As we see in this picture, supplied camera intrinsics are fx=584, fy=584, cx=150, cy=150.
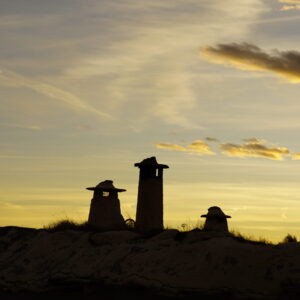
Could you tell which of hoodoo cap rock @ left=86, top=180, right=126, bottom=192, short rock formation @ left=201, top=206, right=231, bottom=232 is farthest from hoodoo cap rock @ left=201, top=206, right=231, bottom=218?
hoodoo cap rock @ left=86, top=180, right=126, bottom=192

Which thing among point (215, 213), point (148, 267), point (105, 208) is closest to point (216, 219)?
point (215, 213)

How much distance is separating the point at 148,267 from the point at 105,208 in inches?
344

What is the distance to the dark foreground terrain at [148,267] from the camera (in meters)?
12.4

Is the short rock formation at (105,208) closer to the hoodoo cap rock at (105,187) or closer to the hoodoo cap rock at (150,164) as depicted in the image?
the hoodoo cap rock at (105,187)

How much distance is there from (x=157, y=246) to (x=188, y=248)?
107cm

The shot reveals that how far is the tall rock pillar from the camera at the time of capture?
73.9ft

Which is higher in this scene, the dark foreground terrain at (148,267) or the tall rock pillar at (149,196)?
the tall rock pillar at (149,196)

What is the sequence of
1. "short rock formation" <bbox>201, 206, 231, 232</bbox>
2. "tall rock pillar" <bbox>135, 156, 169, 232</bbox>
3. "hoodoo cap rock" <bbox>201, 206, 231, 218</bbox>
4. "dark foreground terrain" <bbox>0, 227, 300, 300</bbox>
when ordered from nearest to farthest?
"dark foreground terrain" <bbox>0, 227, 300, 300</bbox>
"tall rock pillar" <bbox>135, 156, 169, 232</bbox>
"short rock formation" <bbox>201, 206, 231, 232</bbox>
"hoodoo cap rock" <bbox>201, 206, 231, 218</bbox>

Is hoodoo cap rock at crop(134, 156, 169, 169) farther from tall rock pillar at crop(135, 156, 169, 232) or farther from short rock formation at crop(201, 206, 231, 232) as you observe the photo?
short rock formation at crop(201, 206, 231, 232)

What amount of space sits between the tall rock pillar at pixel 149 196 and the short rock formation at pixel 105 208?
86cm

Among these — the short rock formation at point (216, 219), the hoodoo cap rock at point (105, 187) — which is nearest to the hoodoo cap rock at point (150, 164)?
the hoodoo cap rock at point (105, 187)

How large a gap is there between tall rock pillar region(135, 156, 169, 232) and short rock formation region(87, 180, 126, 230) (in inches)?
34.0

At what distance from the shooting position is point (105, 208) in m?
22.7

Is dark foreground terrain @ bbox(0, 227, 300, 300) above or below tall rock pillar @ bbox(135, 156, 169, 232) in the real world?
below
